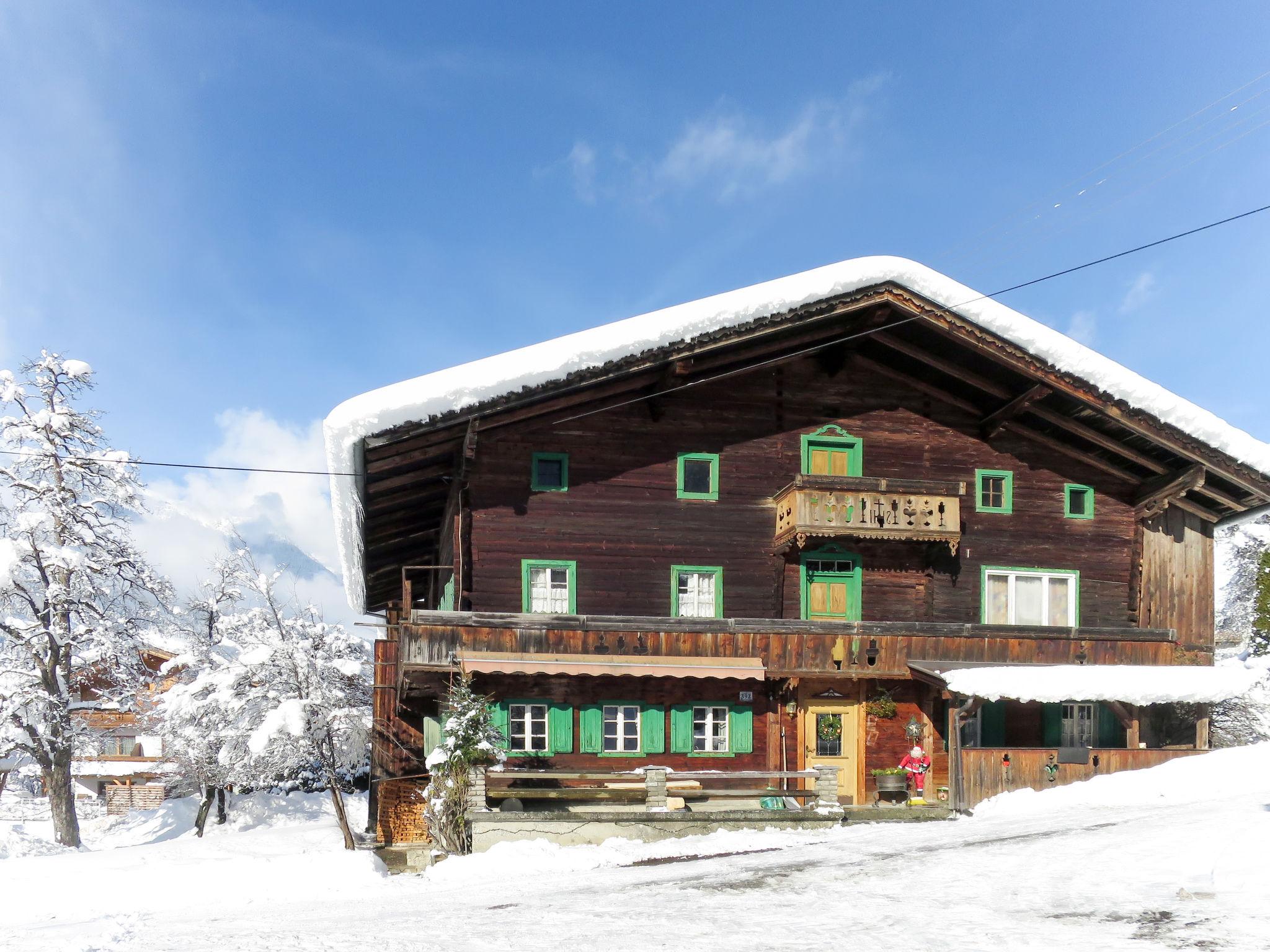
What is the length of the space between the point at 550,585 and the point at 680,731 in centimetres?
408

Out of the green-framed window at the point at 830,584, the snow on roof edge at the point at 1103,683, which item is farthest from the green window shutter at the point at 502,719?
the snow on roof edge at the point at 1103,683

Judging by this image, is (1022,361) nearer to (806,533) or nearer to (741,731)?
(806,533)

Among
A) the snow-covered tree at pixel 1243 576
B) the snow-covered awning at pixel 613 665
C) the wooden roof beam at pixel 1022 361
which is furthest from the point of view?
the snow-covered tree at pixel 1243 576

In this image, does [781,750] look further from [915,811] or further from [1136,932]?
[1136,932]

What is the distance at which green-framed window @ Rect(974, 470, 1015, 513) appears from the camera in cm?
2555

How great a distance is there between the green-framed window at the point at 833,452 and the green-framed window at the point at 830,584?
1837 millimetres

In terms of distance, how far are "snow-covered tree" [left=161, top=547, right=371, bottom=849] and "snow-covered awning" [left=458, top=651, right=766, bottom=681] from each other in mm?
7426

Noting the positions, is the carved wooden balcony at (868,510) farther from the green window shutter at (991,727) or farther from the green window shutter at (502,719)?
the green window shutter at (502,719)

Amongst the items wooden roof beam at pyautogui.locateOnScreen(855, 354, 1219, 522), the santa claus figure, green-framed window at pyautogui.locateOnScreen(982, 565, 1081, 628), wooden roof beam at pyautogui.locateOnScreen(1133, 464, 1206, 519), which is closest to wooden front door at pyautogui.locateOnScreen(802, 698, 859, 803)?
the santa claus figure

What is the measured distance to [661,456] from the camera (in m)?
24.3

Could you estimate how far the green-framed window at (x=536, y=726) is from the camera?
22172mm

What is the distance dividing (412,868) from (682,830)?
4.95m

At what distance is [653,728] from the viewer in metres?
22.8

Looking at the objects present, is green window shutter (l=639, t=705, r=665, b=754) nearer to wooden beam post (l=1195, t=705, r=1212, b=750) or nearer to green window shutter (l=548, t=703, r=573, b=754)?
green window shutter (l=548, t=703, r=573, b=754)
